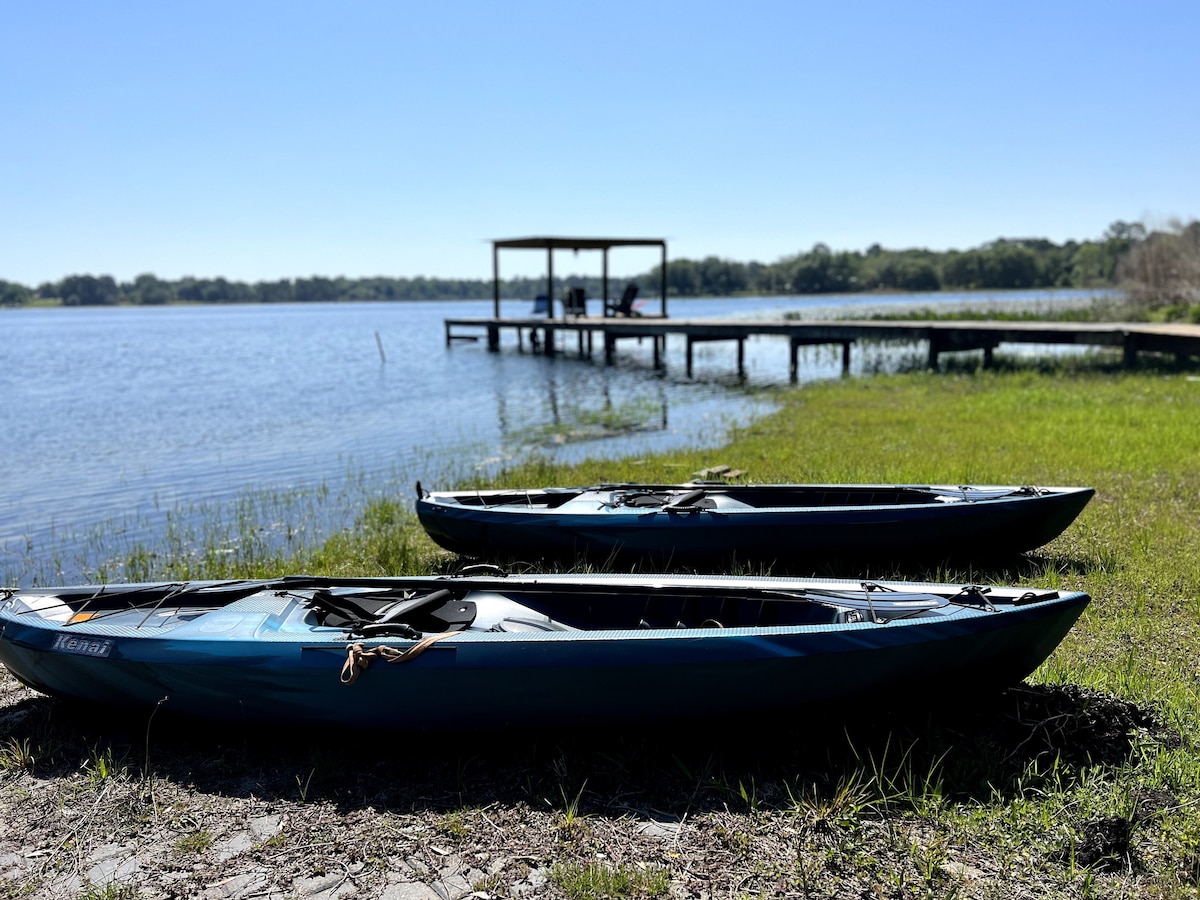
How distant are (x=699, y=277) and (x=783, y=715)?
13014 cm

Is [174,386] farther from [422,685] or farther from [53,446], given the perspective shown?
[422,685]

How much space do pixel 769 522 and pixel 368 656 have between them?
371 centimetres

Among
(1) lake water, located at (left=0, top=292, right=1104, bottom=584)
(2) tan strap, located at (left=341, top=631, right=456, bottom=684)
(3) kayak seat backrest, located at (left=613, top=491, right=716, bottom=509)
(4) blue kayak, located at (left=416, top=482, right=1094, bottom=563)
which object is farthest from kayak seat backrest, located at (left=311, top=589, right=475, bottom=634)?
(1) lake water, located at (left=0, top=292, right=1104, bottom=584)

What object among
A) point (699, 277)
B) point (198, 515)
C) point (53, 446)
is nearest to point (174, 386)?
point (53, 446)

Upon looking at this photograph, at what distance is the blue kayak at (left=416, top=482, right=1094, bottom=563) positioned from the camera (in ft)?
23.0

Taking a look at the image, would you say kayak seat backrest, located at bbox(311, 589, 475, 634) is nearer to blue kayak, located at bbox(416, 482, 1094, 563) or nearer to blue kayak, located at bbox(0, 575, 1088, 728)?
blue kayak, located at bbox(0, 575, 1088, 728)

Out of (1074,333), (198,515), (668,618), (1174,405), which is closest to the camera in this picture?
(668,618)

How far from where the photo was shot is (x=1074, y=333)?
2077cm

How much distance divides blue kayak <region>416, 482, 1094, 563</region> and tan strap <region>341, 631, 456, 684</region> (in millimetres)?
3130

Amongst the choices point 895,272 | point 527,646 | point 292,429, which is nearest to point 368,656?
point 527,646

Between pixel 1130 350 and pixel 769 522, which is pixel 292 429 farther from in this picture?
pixel 1130 350

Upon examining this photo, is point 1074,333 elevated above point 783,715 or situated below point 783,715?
above

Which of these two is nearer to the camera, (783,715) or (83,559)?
(783,715)

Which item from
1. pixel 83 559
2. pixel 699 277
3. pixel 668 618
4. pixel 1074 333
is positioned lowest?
pixel 83 559
